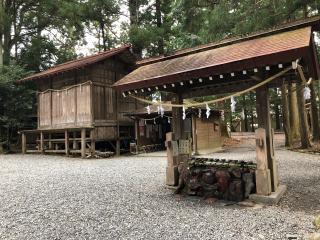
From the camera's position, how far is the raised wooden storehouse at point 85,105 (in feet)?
49.3

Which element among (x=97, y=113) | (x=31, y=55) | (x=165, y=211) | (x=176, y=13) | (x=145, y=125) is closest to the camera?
(x=165, y=211)

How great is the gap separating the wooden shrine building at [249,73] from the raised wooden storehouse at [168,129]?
7.30 meters

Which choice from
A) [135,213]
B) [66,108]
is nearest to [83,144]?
[66,108]

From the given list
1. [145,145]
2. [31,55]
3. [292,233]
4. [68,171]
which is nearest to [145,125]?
[145,145]

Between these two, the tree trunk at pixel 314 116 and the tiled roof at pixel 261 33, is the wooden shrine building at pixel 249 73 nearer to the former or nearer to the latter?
the tiled roof at pixel 261 33

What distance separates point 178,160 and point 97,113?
8734 millimetres

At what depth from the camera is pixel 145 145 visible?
17.3m

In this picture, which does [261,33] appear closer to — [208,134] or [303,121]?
[303,121]

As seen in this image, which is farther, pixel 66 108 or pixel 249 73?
pixel 66 108

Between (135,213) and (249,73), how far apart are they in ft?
11.1

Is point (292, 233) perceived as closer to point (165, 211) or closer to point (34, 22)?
point (165, 211)

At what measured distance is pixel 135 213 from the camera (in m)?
5.25

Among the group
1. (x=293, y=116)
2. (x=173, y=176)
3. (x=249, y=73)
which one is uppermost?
(x=249, y=73)

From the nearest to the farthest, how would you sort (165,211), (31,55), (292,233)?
(292,233)
(165,211)
(31,55)
